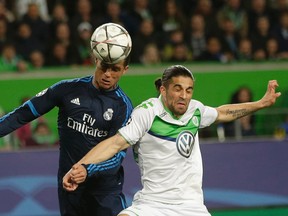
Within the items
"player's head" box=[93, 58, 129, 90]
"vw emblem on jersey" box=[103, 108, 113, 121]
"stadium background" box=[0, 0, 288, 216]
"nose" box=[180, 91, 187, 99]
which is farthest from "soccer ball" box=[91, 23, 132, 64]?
"stadium background" box=[0, 0, 288, 216]

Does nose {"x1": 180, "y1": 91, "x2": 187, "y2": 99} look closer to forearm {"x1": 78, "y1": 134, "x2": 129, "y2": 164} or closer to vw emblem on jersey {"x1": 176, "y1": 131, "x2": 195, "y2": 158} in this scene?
vw emblem on jersey {"x1": 176, "y1": 131, "x2": 195, "y2": 158}

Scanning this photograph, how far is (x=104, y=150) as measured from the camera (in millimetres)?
7031

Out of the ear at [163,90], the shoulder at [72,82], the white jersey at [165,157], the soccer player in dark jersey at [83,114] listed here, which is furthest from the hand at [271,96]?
the shoulder at [72,82]

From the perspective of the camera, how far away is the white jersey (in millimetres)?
7281

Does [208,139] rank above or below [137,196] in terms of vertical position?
below

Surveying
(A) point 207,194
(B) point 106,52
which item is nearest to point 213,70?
(A) point 207,194

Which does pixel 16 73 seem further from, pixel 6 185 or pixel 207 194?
pixel 207 194

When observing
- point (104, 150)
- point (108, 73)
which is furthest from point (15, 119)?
point (104, 150)

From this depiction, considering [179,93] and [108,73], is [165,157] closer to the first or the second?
[179,93]

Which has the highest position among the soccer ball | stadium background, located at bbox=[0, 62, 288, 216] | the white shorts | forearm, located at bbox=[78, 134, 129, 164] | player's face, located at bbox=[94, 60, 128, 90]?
the soccer ball

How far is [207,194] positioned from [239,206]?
1.54 feet

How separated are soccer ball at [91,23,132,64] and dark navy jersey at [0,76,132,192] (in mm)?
435

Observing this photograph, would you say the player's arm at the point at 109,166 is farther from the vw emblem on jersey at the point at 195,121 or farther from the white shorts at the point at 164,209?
the vw emblem on jersey at the point at 195,121

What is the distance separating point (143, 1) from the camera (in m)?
15.3
